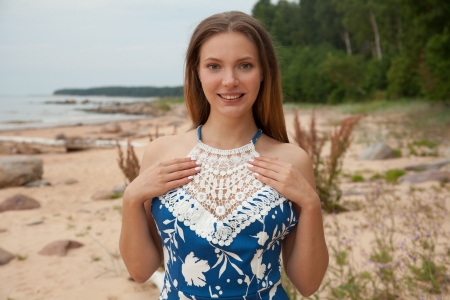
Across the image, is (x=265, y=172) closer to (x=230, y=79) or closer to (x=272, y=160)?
(x=272, y=160)

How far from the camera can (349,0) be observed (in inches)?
1687

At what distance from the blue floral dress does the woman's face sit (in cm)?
26

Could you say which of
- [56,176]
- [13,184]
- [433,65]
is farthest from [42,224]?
[433,65]

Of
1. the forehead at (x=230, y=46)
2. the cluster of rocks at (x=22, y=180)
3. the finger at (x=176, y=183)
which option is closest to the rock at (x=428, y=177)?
the cluster of rocks at (x=22, y=180)

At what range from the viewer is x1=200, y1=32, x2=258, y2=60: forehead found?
1.97 m

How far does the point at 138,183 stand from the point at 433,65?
16569mm

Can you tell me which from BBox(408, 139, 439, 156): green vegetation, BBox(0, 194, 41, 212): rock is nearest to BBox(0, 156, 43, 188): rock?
BBox(0, 194, 41, 212): rock

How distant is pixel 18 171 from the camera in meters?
9.89

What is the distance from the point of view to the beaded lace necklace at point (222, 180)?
6.31 ft

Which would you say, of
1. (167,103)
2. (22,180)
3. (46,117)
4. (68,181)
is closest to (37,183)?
(22,180)

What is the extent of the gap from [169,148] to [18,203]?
21.8 ft

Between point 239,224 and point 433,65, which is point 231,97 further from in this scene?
point 433,65

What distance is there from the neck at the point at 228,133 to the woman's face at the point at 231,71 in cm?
10

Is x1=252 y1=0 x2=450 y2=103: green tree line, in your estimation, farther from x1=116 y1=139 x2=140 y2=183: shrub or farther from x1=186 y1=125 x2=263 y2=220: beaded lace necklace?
x1=186 y1=125 x2=263 y2=220: beaded lace necklace
